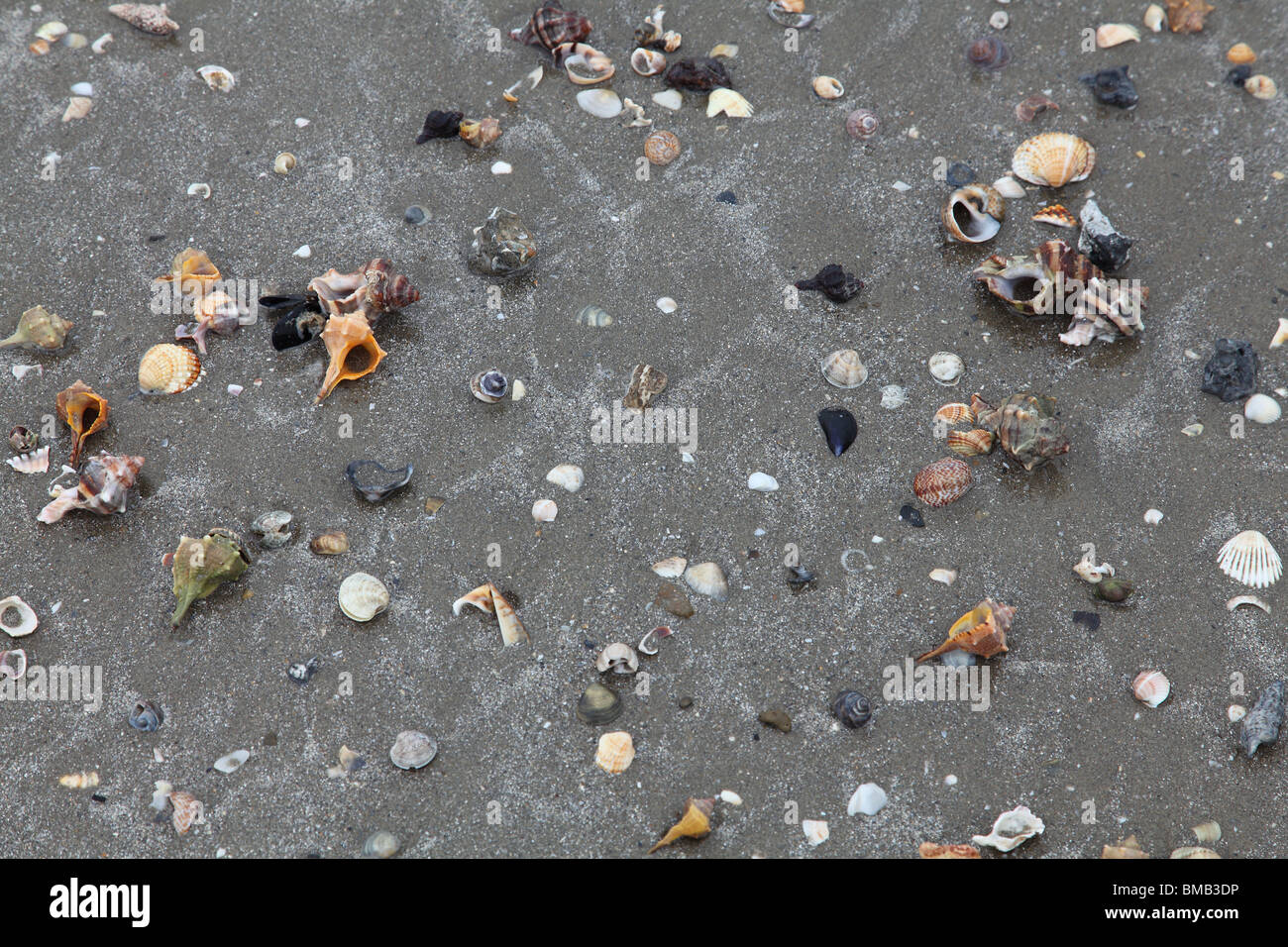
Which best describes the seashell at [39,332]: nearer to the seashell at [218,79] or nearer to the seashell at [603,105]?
the seashell at [218,79]

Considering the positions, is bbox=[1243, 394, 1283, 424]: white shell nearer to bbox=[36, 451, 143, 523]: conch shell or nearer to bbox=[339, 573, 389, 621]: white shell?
bbox=[339, 573, 389, 621]: white shell

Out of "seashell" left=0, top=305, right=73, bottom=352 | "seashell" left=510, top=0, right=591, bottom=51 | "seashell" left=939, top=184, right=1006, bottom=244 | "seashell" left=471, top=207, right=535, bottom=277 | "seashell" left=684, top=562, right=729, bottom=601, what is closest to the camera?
"seashell" left=684, top=562, right=729, bottom=601

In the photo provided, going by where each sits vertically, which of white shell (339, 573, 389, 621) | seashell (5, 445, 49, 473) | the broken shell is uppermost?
the broken shell

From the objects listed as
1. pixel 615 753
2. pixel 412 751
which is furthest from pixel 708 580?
pixel 412 751

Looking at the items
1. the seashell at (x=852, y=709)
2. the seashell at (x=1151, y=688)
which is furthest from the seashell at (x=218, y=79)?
the seashell at (x=1151, y=688)

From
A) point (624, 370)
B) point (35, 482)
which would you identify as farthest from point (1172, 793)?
point (35, 482)

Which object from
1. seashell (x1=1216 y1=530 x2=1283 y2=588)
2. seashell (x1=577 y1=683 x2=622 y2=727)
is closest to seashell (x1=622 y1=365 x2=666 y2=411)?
seashell (x1=577 y1=683 x2=622 y2=727)

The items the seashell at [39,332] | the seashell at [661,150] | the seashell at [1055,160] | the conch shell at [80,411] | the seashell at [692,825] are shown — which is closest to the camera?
the seashell at [692,825]
